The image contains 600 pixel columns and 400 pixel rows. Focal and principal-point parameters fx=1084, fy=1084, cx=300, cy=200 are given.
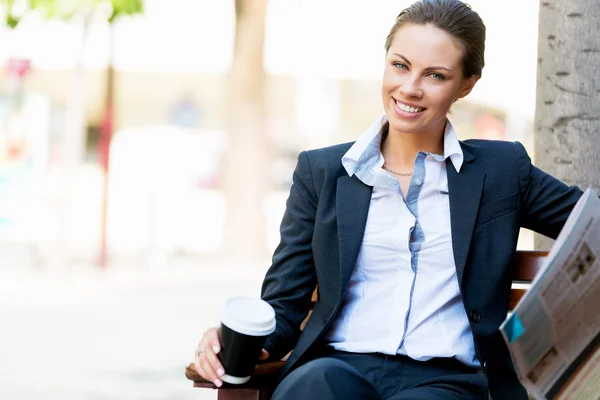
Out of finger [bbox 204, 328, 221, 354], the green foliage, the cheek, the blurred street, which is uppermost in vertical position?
the cheek

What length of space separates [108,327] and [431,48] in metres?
6.43

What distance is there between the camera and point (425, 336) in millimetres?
2592

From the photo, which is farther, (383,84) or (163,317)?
(163,317)

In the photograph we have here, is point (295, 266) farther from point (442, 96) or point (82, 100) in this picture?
point (82, 100)

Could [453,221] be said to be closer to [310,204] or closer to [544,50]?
[310,204]

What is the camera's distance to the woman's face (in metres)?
2.66

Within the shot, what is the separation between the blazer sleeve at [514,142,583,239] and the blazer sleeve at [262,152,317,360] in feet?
1.74

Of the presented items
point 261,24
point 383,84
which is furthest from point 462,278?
point 261,24

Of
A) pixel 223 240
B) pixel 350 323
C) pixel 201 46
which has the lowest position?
pixel 223 240

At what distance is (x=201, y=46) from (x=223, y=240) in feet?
13.4

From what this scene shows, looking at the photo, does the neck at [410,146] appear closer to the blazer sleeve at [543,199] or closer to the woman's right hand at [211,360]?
the blazer sleeve at [543,199]

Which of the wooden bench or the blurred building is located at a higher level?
the wooden bench

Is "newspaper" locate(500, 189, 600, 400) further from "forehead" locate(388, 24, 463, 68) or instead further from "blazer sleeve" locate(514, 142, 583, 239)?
"forehead" locate(388, 24, 463, 68)

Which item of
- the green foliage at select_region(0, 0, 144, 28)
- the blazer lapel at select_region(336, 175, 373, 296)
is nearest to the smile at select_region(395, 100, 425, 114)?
the blazer lapel at select_region(336, 175, 373, 296)
